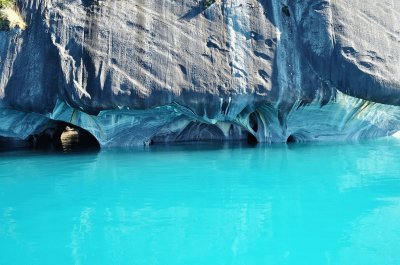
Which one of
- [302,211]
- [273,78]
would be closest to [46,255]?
[302,211]

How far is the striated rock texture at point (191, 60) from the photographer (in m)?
9.98

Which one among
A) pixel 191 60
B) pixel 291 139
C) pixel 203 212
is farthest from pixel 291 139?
pixel 203 212

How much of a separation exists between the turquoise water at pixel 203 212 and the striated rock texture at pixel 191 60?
2.20m

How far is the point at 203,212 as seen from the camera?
4.82m

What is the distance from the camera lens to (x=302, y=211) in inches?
188

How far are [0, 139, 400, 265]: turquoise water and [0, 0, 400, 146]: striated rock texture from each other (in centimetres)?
220

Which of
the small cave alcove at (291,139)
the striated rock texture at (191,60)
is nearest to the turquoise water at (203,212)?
the striated rock texture at (191,60)

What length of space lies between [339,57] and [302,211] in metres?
6.71

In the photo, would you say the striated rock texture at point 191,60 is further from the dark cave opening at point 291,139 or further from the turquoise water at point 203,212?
the turquoise water at point 203,212

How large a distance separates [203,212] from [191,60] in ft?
20.1

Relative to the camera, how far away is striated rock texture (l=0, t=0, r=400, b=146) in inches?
393

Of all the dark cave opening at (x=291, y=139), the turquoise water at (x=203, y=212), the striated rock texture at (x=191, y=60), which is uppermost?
the striated rock texture at (x=191, y=60)

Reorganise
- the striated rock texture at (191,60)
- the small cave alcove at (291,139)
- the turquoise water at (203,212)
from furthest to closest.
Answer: the small cave alcove at (291,139)
the striated rock texture at (191,60)
the turquoise water at (203,212)

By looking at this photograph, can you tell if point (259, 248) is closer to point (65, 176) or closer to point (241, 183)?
point (241, 183)
